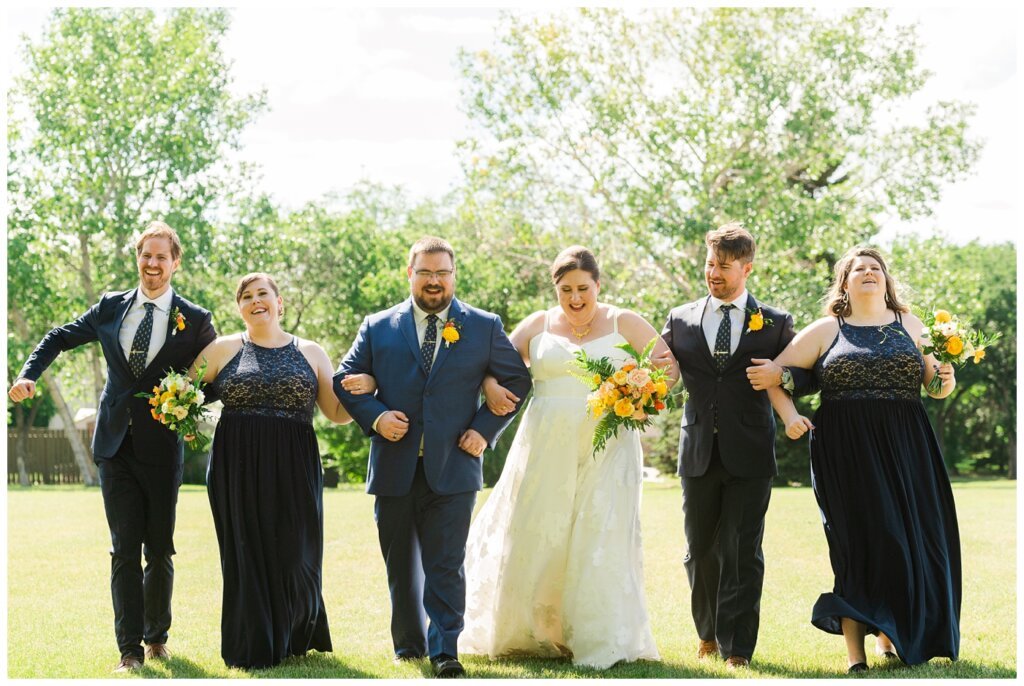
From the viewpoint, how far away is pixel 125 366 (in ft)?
22.4

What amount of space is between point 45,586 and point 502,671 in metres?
5.97

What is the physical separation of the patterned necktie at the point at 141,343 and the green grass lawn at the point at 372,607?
176cm

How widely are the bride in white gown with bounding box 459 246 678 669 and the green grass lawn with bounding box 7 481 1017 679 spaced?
0.23 meters

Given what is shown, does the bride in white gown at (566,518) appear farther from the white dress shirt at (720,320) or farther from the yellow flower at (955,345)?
the yellow flower at (955,345)

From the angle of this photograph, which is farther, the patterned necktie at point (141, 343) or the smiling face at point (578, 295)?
the patterned necktie at point (141, 343)

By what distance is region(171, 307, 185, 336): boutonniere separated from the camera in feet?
22.4

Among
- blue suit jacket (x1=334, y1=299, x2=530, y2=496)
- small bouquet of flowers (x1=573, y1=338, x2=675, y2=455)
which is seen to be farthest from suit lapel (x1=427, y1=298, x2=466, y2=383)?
small bouquet of flowers (x1=573, y1=338, x2=675, y2=455)

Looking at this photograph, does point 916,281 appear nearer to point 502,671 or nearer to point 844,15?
point 844,15

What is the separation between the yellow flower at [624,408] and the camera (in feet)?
20.6

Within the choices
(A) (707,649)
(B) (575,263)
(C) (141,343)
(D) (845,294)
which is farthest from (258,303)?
(D) (845,294)

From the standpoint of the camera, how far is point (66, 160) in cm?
3191

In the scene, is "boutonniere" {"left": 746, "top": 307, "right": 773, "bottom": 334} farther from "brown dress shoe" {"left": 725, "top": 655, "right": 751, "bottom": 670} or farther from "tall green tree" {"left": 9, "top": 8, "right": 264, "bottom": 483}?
"tall green tree" {"left": 9, "top": 8, "right": 264, "bottom": 483}

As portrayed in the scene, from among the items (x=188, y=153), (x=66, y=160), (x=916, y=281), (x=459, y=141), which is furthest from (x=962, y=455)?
(x=66, y=160)

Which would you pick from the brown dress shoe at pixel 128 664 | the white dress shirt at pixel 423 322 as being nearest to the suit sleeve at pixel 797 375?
the white dress shirt at pixel 423 322
